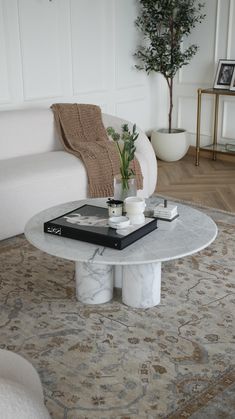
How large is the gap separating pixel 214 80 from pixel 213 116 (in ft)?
1.31

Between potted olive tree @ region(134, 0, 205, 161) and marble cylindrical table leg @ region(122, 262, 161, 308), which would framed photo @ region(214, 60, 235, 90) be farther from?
marble cylindrical table leg @ region(122, 262, 161, 308)

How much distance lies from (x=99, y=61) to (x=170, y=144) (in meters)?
1.06

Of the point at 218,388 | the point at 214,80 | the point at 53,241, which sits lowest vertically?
the point at 218,388

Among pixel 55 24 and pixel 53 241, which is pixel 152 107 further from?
pixel 53 241

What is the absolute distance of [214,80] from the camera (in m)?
4.89

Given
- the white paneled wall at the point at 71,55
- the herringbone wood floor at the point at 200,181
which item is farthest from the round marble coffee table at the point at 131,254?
the white paneled wall at the point at 71,55

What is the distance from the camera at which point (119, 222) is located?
7.22 ft

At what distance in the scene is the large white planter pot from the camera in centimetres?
502

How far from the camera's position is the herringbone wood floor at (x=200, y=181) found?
3.95m

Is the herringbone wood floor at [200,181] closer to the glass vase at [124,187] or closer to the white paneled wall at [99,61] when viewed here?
the white paneled wall at [99,61]

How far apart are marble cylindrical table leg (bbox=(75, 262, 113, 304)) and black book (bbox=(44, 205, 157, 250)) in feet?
0.62

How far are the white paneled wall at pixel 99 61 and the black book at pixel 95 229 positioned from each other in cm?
202

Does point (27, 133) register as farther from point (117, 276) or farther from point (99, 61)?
point (117, 276)

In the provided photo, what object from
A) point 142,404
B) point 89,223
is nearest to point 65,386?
point 142,404
